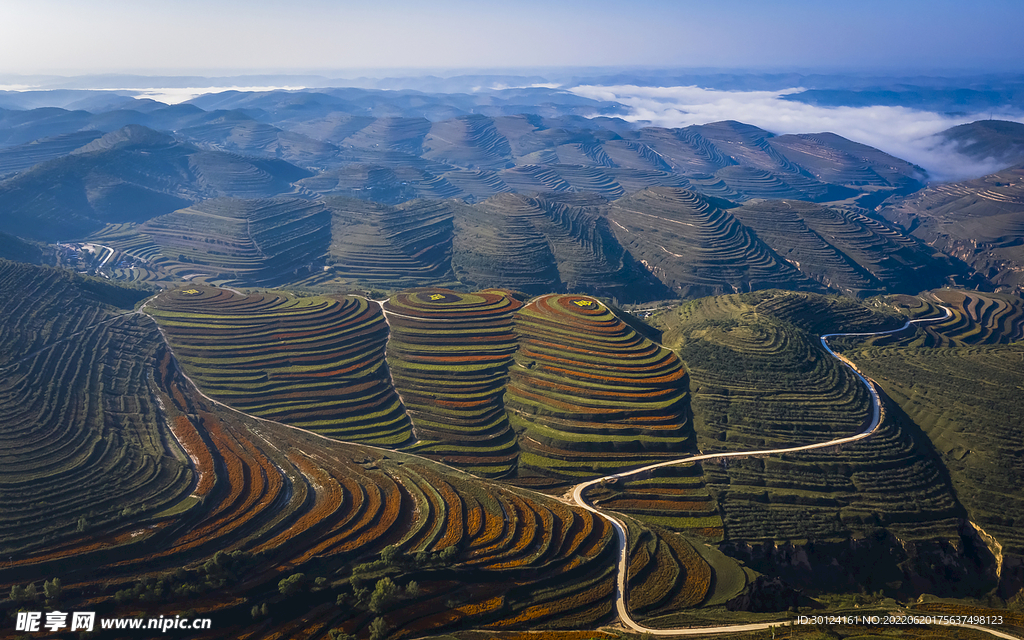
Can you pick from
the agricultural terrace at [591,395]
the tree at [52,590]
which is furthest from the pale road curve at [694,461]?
the tree at [52,590]

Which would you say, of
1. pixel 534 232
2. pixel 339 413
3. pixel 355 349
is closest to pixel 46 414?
pixel 339 413

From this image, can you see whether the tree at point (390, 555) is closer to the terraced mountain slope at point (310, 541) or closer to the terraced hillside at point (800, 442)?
the terraced mountain slope at point (310, 541)

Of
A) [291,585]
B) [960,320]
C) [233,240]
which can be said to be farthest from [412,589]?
[233,240]

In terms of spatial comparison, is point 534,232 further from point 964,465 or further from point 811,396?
point 964,465

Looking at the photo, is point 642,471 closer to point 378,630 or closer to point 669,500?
point 669,500

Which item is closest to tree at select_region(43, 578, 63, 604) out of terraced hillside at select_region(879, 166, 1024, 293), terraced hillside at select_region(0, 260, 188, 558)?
terraced hillside at select_region(0, 260, 188, 558)

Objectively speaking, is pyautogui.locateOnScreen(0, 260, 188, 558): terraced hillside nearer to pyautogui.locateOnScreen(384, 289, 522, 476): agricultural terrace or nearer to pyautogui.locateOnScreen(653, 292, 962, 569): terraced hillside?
pyautogui.locateOnScreen(384, 289, 522, 476): agricultural terrace
